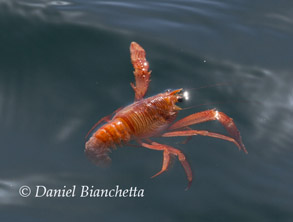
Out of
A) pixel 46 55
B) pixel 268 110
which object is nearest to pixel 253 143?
pixel 268 110

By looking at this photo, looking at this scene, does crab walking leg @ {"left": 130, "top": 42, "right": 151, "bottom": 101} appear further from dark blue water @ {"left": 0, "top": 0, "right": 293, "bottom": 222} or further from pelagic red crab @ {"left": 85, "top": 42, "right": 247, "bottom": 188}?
dark blue water @ {"left": 0, "top": 0, "right": 293, "bottom": 222}

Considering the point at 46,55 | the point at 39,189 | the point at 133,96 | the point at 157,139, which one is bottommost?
the point at 39,189

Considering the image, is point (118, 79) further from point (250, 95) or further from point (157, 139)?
point (250, 95)

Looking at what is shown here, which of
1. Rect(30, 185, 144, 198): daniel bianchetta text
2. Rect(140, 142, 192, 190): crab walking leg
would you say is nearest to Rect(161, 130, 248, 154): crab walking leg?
Rect(140, 142, 192, 190): crab walking leg

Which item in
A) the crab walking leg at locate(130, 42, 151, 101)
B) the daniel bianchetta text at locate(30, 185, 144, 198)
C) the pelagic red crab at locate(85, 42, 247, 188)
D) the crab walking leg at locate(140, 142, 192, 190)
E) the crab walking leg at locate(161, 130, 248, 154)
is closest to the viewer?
the daniel bianchetta text at locate(30, 185, 144, 198)

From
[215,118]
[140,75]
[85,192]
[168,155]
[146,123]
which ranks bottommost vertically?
[85,192]

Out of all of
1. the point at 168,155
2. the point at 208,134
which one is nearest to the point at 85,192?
the point at 168,155

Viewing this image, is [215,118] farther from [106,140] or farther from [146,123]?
[106,140]
